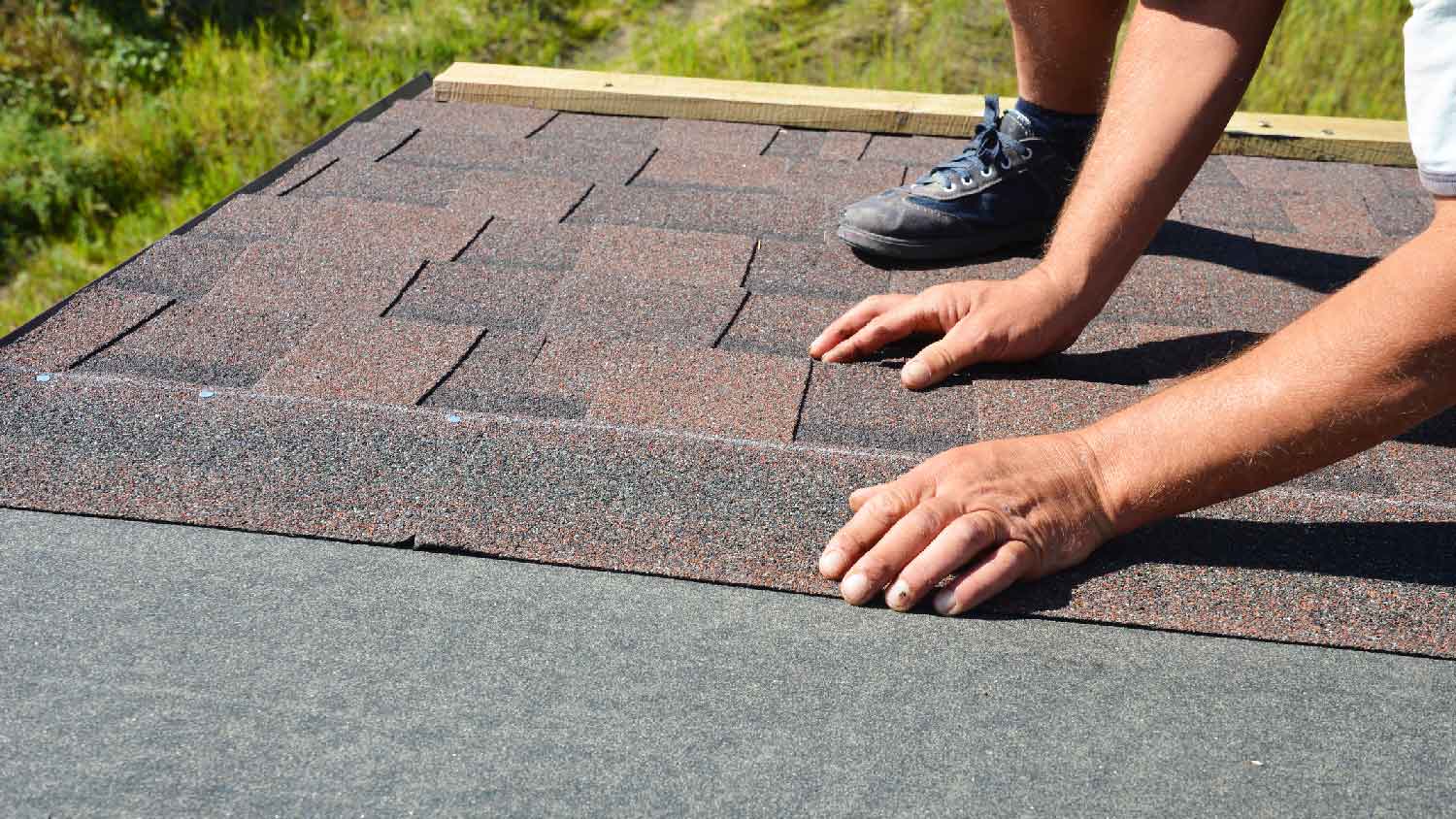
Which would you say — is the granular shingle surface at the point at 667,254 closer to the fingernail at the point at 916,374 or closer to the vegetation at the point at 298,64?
the fingernail at the point at 916,374

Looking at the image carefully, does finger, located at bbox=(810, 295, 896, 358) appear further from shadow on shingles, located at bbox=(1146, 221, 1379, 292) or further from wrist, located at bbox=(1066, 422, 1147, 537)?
shadow on shingles, located at bbox=(1146, 221, 1379, 292)

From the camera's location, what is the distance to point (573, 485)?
1.40 m

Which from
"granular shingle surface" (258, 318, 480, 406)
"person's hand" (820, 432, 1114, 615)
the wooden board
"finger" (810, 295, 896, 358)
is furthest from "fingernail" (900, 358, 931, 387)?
the wooden board

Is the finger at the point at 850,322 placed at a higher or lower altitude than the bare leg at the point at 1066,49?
lower

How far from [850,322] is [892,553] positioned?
557 millimetres

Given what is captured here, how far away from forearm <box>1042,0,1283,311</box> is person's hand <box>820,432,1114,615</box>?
1.62ft

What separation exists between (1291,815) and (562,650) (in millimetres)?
664

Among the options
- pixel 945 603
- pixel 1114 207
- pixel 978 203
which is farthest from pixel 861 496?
pixel 978 203

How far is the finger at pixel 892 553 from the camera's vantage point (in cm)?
127

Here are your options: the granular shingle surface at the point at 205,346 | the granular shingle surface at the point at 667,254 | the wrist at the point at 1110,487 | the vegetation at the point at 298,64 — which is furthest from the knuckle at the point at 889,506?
the vegetation at the point at 298,64

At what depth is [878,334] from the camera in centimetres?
173

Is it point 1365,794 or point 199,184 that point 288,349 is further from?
point 199,184

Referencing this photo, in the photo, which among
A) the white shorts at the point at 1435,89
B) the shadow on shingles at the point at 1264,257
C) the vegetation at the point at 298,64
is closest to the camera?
the white shorts at the point at 1435,89

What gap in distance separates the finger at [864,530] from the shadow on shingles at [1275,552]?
14cm
